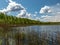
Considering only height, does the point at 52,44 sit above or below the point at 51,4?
below

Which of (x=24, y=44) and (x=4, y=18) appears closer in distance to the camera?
(x=24, y=44)

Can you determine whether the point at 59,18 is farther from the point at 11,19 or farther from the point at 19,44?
the point at 19,44

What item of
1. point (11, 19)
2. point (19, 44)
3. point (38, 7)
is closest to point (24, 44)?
point (19, 44)

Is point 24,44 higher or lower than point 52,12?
lower

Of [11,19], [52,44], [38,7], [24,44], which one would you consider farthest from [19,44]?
[11,19]

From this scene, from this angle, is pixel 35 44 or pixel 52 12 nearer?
pixel 35 44

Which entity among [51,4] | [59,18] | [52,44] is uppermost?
[51,4]

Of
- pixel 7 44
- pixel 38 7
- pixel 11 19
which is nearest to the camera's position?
pixel 7 44

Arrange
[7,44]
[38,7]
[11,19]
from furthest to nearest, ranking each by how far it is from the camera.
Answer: [11,19], [38,7], [7,44]

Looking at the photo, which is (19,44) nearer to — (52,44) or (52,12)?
(52,44)
